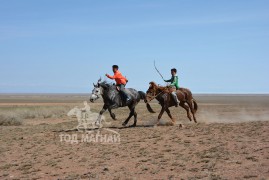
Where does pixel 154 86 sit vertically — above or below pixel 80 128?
above

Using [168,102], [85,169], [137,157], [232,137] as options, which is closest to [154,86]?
[168,102]

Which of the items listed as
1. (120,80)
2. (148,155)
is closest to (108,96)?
(120,80)

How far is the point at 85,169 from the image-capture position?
11922 millimetres

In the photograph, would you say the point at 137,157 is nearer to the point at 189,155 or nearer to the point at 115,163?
the point at 115,163

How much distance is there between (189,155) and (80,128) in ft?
28.3

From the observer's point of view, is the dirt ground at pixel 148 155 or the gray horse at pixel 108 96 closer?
the dirt ground at pixel 148 155

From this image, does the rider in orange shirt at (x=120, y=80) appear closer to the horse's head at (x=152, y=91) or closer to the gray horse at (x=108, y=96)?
the gray horse at (x=108, y=96)

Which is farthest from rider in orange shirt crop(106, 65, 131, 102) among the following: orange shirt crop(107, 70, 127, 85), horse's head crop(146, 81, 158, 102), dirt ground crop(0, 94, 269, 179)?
dirt ground crop(0, 94, 269, 179)

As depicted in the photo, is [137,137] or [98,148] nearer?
[98,148]

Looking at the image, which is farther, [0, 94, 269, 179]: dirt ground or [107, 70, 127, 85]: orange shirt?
[107, 70, 127, 85]: orange shirt
